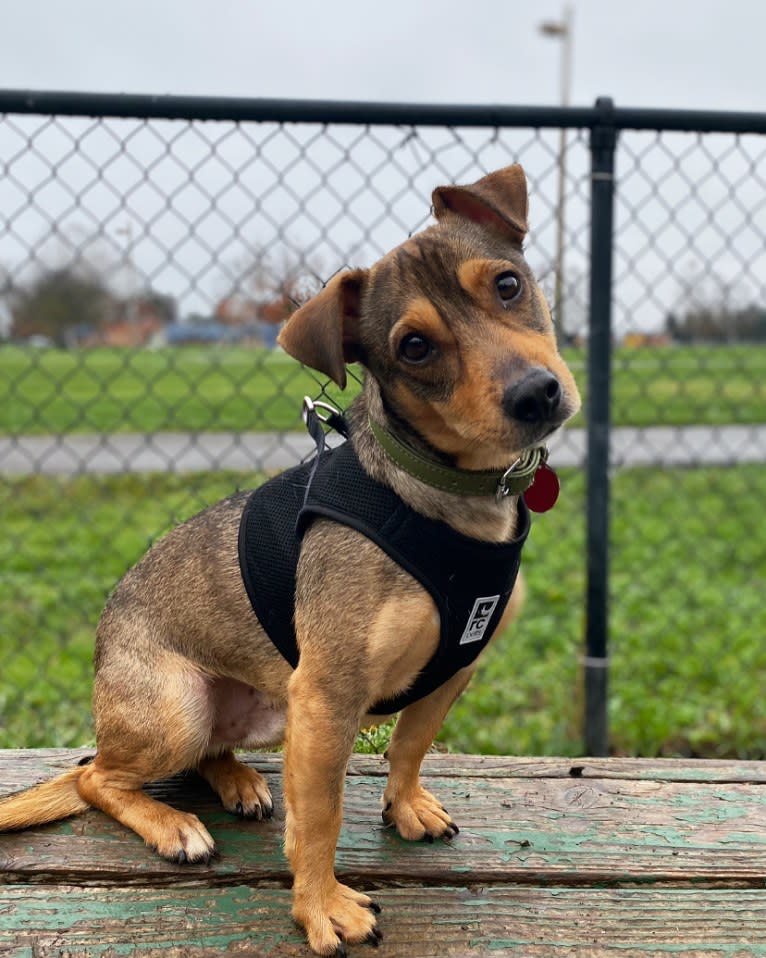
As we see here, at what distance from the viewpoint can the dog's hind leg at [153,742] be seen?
2.19m

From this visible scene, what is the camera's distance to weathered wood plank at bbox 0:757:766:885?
2186 millimetres

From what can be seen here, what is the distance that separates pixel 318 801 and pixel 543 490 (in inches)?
32.7

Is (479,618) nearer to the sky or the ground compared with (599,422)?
nearer to the ground

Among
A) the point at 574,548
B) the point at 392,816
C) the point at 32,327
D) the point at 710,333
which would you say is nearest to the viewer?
the point at 392,816

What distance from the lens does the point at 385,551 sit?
189cm

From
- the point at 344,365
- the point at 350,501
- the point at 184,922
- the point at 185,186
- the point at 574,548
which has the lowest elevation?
the point at 574,548

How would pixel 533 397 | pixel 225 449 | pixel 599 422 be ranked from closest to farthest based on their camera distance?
pixel 533 397, pixel 599 422, pixel 225 449

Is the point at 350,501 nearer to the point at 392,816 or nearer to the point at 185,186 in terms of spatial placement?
the point at 392,816

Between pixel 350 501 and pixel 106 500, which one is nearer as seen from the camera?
pixel 350 501

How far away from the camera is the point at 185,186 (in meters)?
3.51

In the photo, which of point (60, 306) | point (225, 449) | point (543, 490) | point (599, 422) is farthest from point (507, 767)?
point (225, 449)

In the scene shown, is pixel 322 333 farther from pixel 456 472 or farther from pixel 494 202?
pixel 494 202

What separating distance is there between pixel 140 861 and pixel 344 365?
1285 millimetres

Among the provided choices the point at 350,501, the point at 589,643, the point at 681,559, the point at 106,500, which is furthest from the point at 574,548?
the point at 350,501
